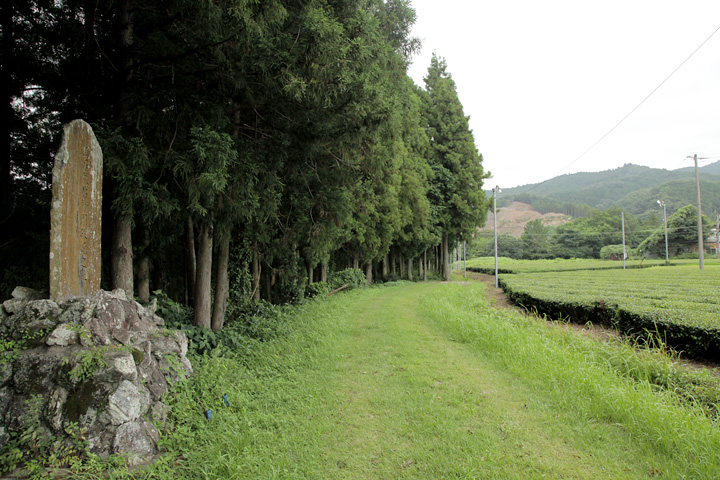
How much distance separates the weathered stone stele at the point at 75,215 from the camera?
12.4ft

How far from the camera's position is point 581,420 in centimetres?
377

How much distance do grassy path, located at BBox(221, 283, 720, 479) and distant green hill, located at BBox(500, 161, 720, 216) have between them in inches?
3937

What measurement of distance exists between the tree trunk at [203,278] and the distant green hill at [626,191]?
99.8 meters

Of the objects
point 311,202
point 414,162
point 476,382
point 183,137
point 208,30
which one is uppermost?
point 414,162

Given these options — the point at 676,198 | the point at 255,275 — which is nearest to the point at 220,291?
the point at 255,275

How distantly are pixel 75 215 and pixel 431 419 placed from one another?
178 inches

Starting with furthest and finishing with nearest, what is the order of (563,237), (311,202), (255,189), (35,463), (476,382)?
(563,237) < (311,202) < (255,189) < (476,382) < (35,463)

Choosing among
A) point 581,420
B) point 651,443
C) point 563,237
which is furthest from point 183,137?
point 563,237

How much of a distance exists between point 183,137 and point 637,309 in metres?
10.2

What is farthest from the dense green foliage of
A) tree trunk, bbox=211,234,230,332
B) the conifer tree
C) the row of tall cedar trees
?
the conifer tree

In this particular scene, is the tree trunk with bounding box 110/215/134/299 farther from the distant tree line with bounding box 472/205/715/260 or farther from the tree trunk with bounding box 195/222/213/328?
the distant tree line with bounding box 472/205/715/260

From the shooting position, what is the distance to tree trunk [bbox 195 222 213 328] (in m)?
6.85

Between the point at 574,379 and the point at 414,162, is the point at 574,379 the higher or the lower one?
the lower one

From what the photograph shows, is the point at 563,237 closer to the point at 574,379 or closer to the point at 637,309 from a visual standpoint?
the point at 637,309
